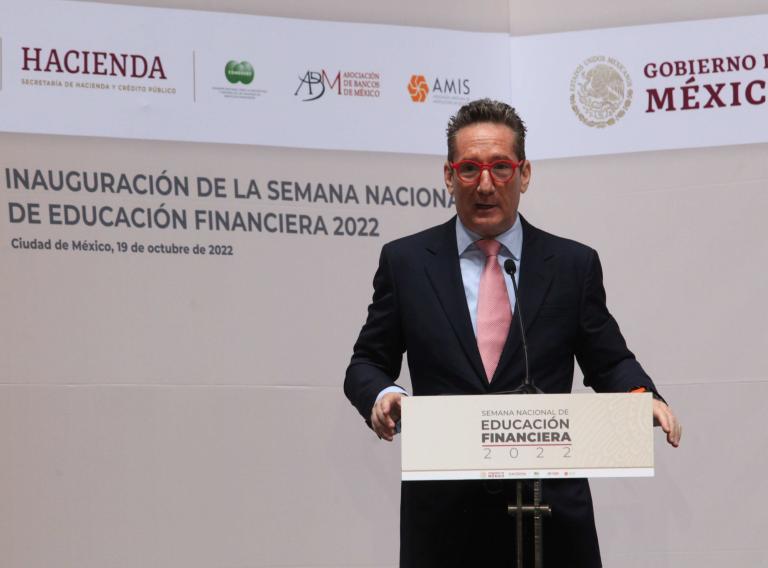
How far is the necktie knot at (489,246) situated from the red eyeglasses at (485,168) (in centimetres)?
14

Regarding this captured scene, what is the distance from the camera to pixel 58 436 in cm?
350

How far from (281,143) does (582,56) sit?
1.19 metres

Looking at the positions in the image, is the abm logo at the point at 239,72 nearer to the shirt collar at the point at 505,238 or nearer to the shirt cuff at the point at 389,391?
the shirt collar at the point at 505,238

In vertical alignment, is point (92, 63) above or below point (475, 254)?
above

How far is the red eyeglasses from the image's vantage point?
2299 millimetres

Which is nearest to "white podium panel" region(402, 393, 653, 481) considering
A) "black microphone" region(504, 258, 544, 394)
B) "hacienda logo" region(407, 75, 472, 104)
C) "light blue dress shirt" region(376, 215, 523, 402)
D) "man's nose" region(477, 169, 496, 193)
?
"black microphone" region(504, 258, 544, 394)

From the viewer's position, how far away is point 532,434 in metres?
1.83

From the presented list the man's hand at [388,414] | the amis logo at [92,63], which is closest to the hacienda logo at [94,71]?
the amis logo at [92,63]

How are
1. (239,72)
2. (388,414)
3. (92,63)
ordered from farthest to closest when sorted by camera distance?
(239,72) < (92,63) < (388,414)

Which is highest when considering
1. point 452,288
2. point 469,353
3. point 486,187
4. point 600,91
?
point 600,91

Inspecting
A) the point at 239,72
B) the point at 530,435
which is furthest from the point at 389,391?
the point at 239,72

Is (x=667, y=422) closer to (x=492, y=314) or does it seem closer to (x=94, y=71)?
(x=492, y=314)

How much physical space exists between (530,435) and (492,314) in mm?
469

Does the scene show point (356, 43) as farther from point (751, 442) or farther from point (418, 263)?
point (751, 442)
